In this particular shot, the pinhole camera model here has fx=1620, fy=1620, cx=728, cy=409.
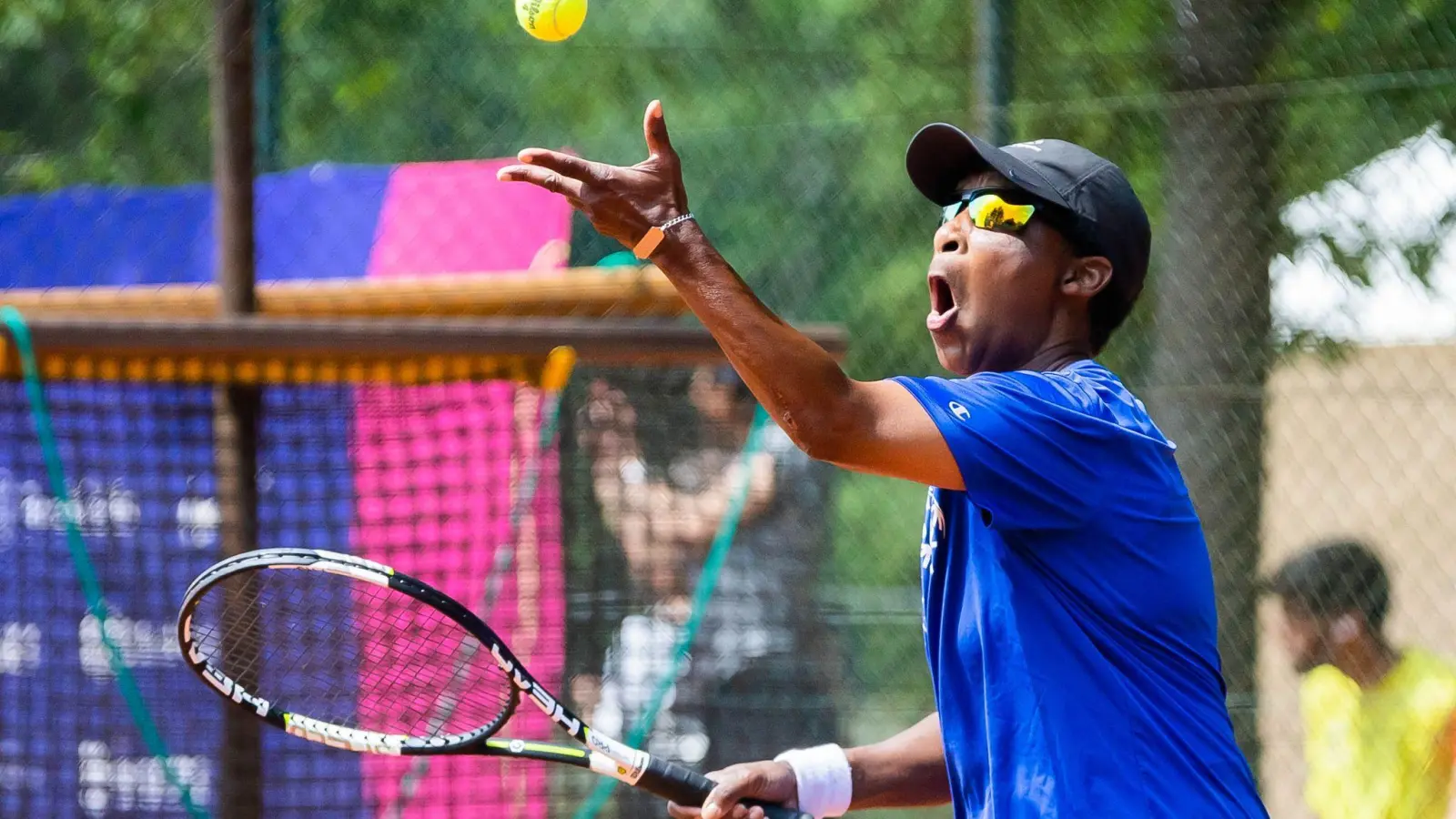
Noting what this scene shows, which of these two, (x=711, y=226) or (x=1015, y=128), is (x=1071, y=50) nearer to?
(x=1015, y=128)

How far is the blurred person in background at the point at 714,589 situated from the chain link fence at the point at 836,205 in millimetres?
15

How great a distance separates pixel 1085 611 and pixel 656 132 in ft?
2.99

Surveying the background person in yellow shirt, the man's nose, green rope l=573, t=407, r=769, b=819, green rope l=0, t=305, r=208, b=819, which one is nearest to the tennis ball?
the man's nose

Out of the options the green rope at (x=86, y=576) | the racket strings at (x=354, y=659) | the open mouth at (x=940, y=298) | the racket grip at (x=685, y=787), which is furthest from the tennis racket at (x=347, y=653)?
the open mouth at (x=940, y=298)

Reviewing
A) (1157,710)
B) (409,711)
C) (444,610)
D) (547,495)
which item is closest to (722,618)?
(547,495)

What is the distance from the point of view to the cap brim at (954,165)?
8.07ft

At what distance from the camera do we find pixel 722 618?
14.8ft

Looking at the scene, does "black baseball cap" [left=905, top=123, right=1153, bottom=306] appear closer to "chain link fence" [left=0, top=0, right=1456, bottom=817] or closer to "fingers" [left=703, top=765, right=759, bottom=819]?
"fingers" [left=703, top=765, right=759, bottom=819]

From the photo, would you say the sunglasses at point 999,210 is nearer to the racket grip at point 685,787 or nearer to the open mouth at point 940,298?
the open mouth at point 940,298

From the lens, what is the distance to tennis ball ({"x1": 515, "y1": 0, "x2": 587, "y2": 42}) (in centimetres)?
340

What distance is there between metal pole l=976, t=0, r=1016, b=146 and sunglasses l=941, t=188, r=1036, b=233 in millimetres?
2671

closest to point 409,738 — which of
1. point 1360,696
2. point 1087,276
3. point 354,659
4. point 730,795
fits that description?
point 730,795

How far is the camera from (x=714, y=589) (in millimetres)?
4480

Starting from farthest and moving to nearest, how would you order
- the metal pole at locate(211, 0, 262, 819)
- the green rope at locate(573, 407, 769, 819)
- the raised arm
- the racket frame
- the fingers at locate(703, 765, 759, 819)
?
the green rope at locate(573, 407, 769, 819)
the metal pole at locate(211, 0, 262, 819)
the racket frame
the fingers at locate(703, 765, 759, 819)
the raised arm
